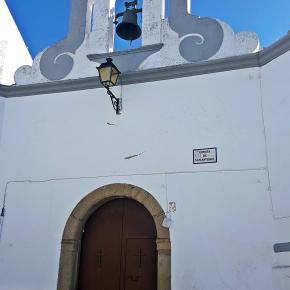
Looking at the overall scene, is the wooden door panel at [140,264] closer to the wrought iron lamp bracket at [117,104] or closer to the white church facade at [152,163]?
the white church facade at [152,163]

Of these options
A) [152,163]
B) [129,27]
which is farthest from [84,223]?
[129,27]

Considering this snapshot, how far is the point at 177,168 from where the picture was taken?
18.9 ft

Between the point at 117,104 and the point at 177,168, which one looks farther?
the point at 117,104

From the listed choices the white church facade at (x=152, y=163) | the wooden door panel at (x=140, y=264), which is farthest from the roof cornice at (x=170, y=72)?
the wooden door panel at (x=140, y=264)

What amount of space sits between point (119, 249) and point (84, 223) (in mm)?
628

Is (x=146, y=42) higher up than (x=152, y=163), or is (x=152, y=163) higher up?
(x=146, y=42)

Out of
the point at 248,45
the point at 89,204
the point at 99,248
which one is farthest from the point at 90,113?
the point at 248,45

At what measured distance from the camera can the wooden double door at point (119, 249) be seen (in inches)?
224

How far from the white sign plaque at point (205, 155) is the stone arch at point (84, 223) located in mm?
785

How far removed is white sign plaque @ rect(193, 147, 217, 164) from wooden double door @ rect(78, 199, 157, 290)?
3.32 feet

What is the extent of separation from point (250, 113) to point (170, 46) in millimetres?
1584

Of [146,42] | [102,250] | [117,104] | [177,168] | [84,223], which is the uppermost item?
[146,42]

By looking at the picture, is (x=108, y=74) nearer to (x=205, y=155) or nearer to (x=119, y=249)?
(x=205, y=155)

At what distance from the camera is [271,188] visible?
5242 millimetres
